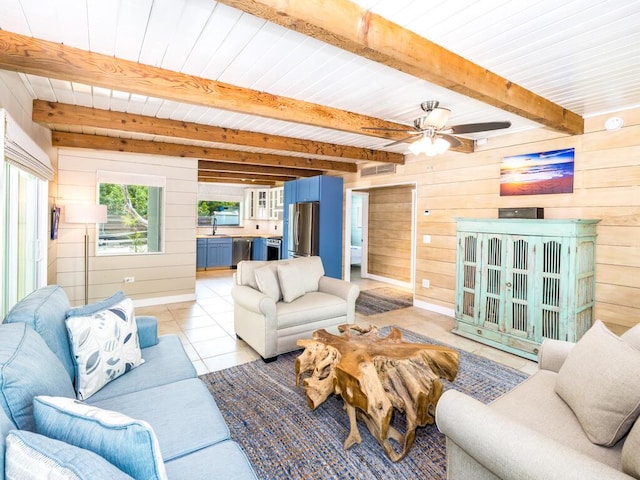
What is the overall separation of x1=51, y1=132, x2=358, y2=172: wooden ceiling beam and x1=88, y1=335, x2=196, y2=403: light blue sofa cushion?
346 cm

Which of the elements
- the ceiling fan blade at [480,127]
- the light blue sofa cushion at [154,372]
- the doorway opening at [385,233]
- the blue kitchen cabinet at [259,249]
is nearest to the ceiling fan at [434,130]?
the ceiling fan blade at [480,127]

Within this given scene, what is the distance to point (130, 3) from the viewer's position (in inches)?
68.3

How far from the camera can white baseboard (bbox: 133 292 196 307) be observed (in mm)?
5281

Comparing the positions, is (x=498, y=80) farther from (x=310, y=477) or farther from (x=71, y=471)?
(x=71, y=471)

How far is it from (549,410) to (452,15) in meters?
2.09

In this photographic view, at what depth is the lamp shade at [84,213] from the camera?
4133mm

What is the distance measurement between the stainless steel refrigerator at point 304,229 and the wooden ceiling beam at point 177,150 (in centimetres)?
84

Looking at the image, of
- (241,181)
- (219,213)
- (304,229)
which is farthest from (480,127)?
(219,213)

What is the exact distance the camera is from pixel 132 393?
5.66 feet

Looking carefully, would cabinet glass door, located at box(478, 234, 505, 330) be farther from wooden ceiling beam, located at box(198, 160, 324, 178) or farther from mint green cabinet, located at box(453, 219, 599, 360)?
wooden ceiling beam, located at box(198, 160, 324, 178)

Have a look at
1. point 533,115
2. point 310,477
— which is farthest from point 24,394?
point 533,115

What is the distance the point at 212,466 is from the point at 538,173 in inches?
168

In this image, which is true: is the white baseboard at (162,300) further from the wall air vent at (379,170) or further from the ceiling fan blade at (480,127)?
the ceiling fan blade at (480,127)

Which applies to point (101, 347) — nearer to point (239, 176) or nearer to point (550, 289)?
point (550, 289)
